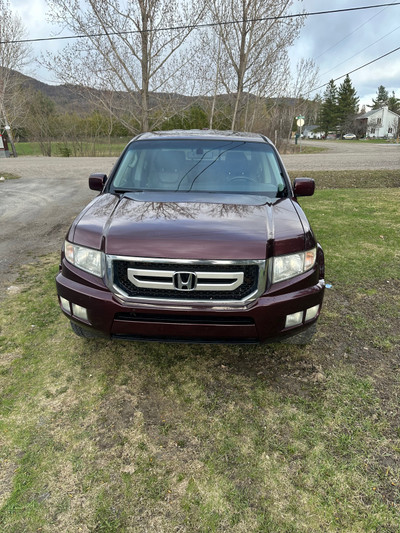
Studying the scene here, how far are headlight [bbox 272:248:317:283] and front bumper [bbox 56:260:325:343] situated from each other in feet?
0.15

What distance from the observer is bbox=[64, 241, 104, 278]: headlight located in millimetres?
2246

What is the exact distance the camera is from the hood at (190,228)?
83.7 inches

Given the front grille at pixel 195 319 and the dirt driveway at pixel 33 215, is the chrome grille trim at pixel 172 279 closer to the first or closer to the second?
the front grille at pixel 195 319

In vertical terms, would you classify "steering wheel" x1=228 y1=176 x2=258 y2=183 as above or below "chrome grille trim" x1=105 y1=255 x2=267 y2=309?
above

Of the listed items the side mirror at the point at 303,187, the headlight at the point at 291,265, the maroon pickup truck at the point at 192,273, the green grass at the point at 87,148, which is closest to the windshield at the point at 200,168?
the side mirror at the point at 303,187

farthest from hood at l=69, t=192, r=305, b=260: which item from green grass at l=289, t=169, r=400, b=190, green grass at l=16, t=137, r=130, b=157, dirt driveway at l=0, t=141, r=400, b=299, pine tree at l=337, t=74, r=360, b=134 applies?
pine tree at l=337, t=74, r=360, b=134

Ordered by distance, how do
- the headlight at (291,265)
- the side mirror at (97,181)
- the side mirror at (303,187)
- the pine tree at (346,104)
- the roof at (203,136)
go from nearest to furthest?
the headlight at (291,265) → the side mirror at (303,187) → the side mirror at (97,181) → the roof at (203,136) → the pine tree at (346,104)

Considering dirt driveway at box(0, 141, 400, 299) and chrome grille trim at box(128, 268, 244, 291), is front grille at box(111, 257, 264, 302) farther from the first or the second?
dirt driveway at box(0, 141, 400, 299)

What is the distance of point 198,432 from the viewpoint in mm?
2105

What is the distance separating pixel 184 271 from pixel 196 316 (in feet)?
0.93

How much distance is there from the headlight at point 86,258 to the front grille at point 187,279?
13 centimetres

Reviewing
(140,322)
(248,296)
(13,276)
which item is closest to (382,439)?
(248,296)

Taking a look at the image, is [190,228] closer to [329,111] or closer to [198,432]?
[198,432]

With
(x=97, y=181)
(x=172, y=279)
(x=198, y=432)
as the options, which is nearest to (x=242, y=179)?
(x=97, y=181)
